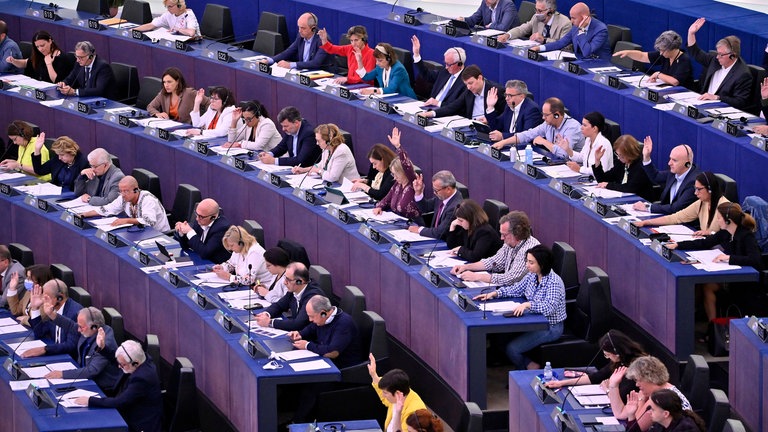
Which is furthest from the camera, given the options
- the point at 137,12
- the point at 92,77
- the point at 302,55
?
the point at 137,12

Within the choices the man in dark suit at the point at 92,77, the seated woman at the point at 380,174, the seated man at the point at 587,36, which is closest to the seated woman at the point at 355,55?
the seated man at the point at 587,36

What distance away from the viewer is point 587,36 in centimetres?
1315

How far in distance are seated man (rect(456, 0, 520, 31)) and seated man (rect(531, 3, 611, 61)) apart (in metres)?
0.94

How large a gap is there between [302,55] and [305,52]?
7 cm

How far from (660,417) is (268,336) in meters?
2.84

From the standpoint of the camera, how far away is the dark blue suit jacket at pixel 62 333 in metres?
9.84

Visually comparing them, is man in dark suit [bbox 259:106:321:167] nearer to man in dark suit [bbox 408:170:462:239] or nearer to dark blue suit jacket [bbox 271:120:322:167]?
dark blue suit jacket [bbox 271:120:322:167]

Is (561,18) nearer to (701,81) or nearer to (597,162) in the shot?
(701,81)

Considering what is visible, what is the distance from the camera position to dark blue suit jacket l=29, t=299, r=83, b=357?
9836 millimetres

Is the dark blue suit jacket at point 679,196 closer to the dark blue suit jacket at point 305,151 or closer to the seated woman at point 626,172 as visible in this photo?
the seated woman at point 626,172

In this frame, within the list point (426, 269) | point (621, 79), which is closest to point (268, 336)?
point (426, 269)

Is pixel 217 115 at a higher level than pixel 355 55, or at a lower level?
lower

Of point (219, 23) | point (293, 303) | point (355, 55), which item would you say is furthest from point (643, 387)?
point (219, 23)

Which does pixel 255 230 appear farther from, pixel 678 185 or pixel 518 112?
pixel 678 185
